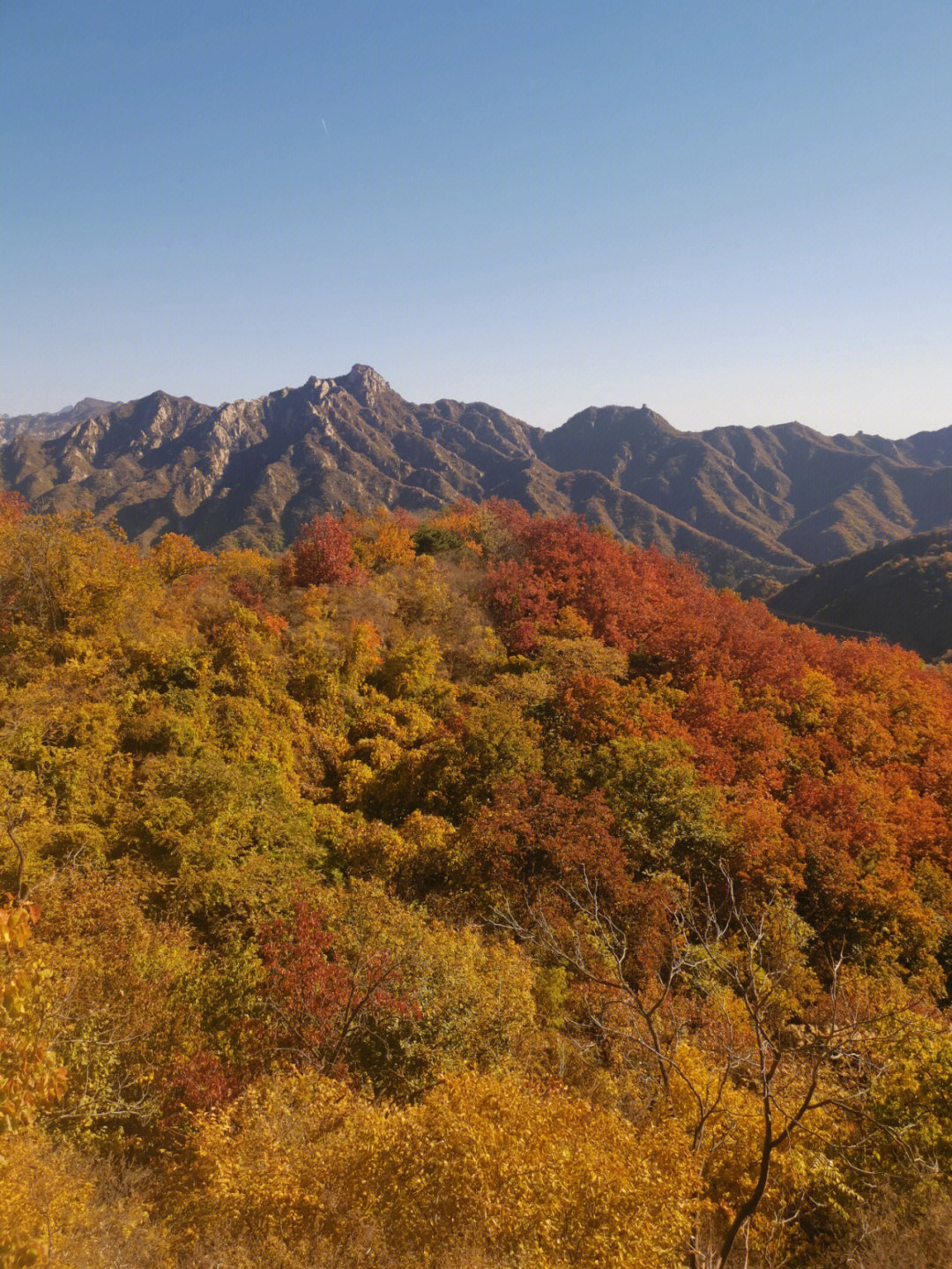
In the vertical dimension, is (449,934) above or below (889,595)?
below

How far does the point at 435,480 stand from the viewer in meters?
163

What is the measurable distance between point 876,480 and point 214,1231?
197591mm

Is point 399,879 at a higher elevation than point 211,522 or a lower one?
lower

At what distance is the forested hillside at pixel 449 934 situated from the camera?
949cm

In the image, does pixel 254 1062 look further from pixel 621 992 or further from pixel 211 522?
pixel 211 522

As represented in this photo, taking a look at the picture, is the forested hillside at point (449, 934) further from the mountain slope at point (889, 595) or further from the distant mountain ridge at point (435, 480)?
the distant mountain ridge at point (435, 480)

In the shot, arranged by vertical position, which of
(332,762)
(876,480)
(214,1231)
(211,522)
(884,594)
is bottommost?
(214,1231)

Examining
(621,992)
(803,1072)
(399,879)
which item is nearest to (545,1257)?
(621,992)

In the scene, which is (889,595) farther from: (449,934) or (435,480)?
(435,480)

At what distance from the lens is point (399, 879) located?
20078 mm

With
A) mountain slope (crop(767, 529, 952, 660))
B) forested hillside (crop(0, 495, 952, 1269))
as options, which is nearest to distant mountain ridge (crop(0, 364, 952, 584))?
mountain slope (crop(767, 529, 952, 660))

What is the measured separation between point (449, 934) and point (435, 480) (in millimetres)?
155104

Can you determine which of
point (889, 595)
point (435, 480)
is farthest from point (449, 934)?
point (435, 480)

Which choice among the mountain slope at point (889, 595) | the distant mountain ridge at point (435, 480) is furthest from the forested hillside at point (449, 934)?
the distant mountain ridge at point (435, 480)
